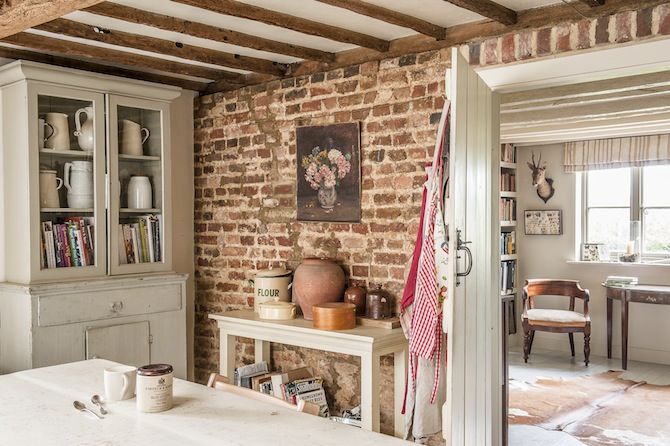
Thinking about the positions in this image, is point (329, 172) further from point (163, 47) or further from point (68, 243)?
point (68, 243)

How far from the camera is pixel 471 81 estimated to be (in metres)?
3.07

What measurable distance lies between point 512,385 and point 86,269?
370 cm

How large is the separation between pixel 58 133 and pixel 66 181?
28 cm

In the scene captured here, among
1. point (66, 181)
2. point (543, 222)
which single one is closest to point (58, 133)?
point (66, 181)

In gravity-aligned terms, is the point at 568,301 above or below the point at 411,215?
below

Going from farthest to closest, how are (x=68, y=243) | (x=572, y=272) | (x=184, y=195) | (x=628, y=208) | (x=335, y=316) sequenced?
1. (x=572, y=272)
2. (x=628, y=208)
3. (x=184, y=195)
4. (x=68, y=243)
5. (x=335, y=316)

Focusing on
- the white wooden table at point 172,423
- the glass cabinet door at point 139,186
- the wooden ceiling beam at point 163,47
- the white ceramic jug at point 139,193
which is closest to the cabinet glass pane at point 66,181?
the glass cabinet door at point 139,186

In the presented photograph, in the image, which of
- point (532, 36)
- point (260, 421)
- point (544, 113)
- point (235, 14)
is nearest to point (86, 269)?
point (235, 14)

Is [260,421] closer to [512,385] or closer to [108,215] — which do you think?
[108,215]

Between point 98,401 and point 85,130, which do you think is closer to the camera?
point 98,401

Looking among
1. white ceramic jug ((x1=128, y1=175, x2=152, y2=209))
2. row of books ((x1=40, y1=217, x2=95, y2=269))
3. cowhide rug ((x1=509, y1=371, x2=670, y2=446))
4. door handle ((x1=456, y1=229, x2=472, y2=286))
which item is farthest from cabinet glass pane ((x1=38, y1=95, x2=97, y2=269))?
cowhide rug ((x1=509, y1=371, x2=670, y2=446))

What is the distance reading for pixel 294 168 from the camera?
13.8 feet

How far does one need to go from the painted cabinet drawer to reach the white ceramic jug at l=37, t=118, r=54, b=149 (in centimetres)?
87

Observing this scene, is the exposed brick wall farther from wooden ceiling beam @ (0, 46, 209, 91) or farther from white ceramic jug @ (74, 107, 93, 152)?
white ceramic jug @ (74, 107, 93, 152)
